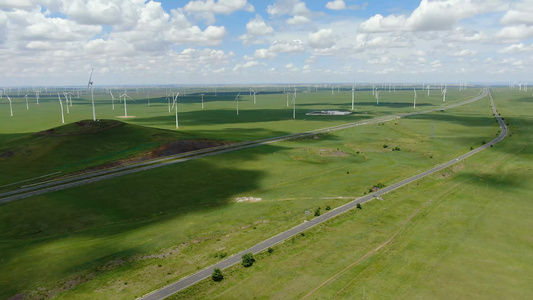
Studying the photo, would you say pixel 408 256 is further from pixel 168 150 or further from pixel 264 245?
pixel 168 150

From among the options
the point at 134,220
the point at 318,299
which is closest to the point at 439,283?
the point at 318,299

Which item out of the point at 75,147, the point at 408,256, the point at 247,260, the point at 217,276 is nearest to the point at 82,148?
the point at 75,147

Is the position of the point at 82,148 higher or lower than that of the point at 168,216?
higher

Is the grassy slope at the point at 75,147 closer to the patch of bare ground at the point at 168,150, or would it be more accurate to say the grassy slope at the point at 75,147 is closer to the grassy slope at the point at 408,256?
the patch of bare ground at the point at 168,150

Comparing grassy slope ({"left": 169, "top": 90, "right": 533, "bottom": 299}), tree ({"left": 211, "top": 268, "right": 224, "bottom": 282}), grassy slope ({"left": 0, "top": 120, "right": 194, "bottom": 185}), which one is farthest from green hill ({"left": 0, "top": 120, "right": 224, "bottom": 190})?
grassy slope ({"left": 169, "top": 90, "right": 533, "bottom": 299})

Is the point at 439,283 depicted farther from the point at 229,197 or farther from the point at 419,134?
the point at 419,134

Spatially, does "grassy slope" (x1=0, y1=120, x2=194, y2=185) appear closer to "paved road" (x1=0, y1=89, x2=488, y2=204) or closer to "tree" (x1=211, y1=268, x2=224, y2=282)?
"paved road" (x1=0, y1=89, x2=488, y2=204)
